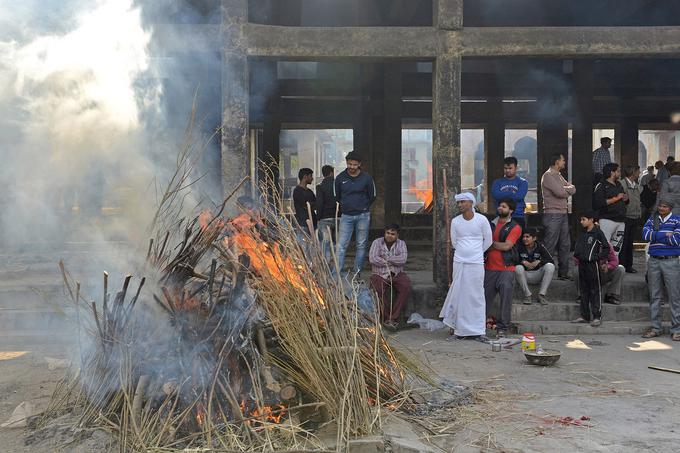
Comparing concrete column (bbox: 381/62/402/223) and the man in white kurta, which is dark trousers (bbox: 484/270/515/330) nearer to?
the man in white kurta

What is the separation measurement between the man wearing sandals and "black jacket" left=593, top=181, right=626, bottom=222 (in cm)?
110

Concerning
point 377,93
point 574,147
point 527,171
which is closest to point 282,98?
Answer: point 377,93

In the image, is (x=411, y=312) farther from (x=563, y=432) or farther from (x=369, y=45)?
(x=563, y=432)

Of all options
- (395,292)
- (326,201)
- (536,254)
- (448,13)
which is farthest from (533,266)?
(448,13)

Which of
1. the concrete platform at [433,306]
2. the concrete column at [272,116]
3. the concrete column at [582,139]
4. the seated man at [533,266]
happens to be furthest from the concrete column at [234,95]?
the concrete column at [582,139]

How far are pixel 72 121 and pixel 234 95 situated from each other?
251 cm

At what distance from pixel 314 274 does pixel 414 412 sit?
1.21 meters

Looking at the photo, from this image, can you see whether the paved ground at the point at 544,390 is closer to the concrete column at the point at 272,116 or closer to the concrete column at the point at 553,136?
the concrete column at the point at 553,136

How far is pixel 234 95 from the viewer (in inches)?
333

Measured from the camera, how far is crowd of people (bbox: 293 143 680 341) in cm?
809

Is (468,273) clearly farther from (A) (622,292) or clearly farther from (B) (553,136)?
(B) (553,136)

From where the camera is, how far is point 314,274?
494cm

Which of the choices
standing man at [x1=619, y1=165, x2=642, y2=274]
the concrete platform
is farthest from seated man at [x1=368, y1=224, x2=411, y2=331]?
standing man at [x1=619, y1=165, x2=642, y2=274]

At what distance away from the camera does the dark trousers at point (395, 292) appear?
8.55m
